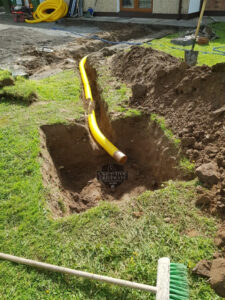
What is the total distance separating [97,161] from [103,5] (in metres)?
16.5

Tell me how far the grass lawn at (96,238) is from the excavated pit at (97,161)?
0.61 meters

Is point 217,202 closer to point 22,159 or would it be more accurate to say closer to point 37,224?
point 37,224

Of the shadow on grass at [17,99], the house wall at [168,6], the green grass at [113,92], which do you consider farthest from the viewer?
the house wall at [168,6]

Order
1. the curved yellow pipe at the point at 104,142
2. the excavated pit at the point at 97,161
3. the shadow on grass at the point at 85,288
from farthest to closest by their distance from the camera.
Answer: the curved yellow pipe at the point at 104,142 → the excavated pit at the point at 97,161 → the shadow on grass at the point at 85,288

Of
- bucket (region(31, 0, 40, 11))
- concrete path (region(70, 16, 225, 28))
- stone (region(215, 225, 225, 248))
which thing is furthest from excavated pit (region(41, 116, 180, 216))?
bucket (region(31, 0, 40, 11))

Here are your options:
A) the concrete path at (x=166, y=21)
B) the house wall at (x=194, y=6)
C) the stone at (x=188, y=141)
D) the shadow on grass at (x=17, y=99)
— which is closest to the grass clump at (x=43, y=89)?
the shadow on grass at (x=17, y=99)

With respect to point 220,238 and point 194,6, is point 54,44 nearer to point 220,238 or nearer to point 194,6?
point 194,6

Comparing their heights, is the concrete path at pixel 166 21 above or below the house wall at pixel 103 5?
below

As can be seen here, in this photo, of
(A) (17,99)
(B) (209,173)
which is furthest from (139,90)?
(A) (17,99)

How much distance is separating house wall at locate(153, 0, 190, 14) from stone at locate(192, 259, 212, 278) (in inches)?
622

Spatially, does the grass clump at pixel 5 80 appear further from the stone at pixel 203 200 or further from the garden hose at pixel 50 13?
the garden hose at pixel 50 13

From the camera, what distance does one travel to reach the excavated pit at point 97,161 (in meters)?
4.49

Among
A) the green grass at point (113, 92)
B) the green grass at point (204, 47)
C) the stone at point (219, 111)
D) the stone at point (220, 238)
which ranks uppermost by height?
the green grass at point (204, 47)

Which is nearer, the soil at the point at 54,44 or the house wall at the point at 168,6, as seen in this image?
the soil at the point at 54,44
